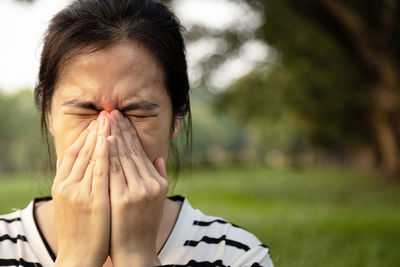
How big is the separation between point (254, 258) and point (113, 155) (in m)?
0.85

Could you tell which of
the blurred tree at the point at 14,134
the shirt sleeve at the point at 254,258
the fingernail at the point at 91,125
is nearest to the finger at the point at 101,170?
the fingernail at the point at 91,125

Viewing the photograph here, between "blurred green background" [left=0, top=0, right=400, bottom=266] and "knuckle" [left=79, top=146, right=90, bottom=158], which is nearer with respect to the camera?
"knuckle" [left=79, top=146, right=90, bottom=158]

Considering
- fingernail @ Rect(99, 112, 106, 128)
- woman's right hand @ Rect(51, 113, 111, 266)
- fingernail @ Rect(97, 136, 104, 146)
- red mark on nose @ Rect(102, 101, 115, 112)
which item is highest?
red mark on nose @ Rect(102, 101, 115, 112)

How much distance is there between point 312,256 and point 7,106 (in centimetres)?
5110

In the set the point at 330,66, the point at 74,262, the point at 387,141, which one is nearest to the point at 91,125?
the point at 74,262

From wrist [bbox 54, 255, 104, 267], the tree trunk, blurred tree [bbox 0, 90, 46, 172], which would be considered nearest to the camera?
wrist [bbox 54, 255, 104, 267]

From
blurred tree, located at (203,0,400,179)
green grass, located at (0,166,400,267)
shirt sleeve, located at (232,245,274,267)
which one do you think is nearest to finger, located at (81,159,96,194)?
shirt sleeve, located at (232,245,274,267)

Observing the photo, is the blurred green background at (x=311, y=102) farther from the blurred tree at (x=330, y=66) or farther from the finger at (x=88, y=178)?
the finger at (x=88, y=178)

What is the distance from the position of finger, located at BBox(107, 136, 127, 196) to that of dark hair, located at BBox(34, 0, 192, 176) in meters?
0.44

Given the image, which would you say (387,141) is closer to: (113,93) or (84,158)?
(113,93)

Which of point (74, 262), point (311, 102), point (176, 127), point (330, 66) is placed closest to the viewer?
point (74, 262)

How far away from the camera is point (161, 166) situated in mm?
2215

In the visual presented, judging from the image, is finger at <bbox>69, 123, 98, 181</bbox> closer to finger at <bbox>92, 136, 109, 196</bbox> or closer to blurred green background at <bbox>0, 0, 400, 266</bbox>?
finger at <bbox>92, 136, 109, 196</bbox>

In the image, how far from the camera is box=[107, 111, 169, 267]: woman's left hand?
77.8 inches
